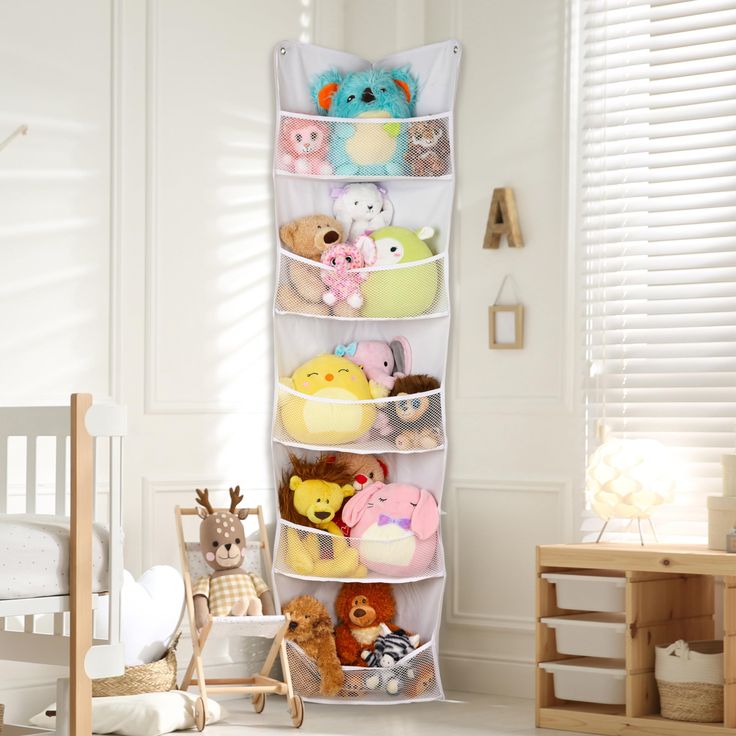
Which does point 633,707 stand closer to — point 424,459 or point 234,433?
point 424,459

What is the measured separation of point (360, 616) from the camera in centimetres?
400

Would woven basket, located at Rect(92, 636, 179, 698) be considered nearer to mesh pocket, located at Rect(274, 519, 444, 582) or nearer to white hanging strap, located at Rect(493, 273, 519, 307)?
mesh pocket, located at Rect(274, 519, 444, 582)

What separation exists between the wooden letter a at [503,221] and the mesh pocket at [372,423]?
520 millimetres

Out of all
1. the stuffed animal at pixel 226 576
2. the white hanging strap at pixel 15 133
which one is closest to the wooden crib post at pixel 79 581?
the stuffed animal at pixel 226 576

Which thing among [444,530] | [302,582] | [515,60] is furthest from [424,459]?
[515,60]

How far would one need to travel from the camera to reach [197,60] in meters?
4.09

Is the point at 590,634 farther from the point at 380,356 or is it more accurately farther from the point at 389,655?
the point at 380,356

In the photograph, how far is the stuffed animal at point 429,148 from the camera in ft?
13.6

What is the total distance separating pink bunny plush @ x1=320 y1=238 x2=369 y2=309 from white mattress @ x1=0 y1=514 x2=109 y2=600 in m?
1.62

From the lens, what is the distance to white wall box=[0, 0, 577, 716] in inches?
147

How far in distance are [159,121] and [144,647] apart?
1591 mm

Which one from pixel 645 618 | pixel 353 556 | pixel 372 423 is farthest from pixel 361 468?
pixel 645 618

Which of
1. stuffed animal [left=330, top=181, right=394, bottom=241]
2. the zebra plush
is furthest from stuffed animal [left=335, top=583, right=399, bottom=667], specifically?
stuffed animal [left=330, top=181, right=394, bottom=241]

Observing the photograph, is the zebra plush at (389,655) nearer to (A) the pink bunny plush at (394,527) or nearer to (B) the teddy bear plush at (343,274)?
(A) the pink bunny plush at (394,527)
